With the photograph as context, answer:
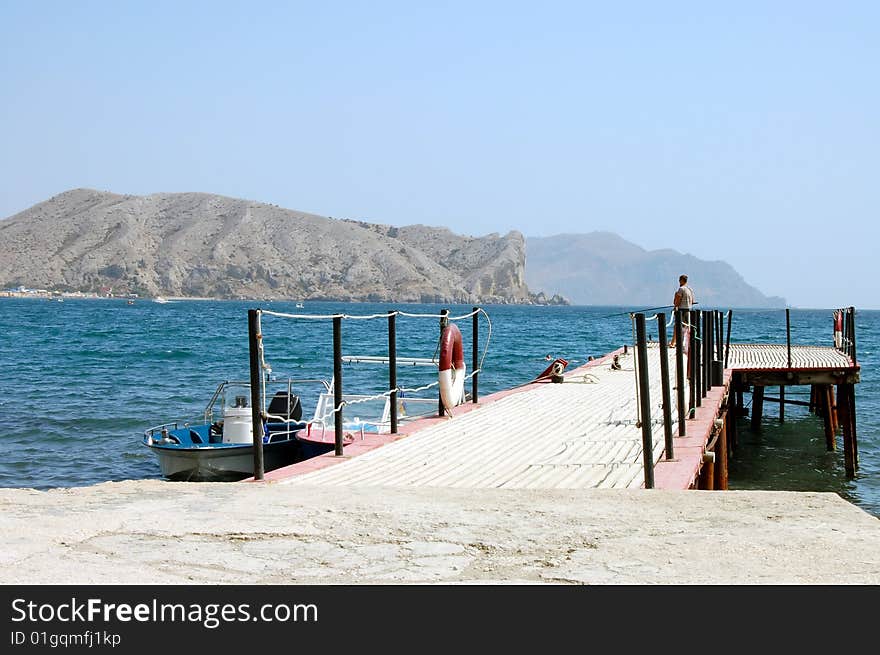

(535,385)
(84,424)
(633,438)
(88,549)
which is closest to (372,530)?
(88,549)

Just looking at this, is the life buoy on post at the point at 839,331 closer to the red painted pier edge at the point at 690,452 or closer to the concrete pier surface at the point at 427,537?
the red painted pier edge at the point at 690,452

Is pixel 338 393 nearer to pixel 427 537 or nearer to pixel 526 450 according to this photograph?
pixel 526 450

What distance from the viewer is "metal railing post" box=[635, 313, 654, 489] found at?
7637mm

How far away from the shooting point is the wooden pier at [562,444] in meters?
8.07

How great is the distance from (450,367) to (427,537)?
22.3 feet

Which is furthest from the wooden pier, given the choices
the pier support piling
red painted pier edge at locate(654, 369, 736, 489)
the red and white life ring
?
the pier support piling

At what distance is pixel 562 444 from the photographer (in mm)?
10344

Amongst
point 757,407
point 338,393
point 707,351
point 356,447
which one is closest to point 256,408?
point 338,393

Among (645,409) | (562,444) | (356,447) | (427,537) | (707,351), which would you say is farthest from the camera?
(707,351)

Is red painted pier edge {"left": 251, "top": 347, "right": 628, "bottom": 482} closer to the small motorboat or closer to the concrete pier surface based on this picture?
the concrete pier surface
